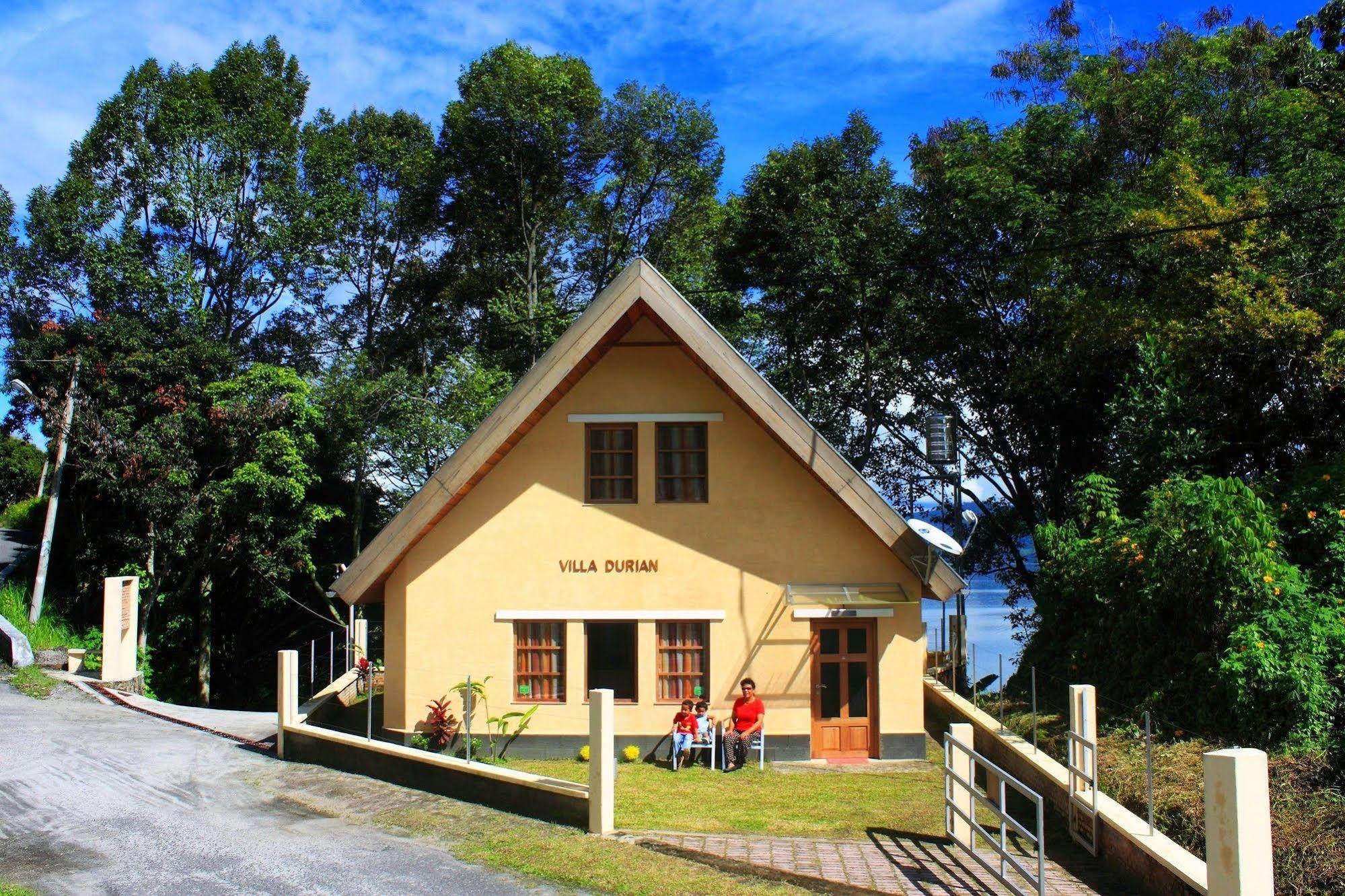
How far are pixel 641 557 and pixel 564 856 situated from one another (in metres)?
6.58

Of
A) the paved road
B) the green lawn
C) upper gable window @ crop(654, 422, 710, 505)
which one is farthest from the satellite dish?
the paved road

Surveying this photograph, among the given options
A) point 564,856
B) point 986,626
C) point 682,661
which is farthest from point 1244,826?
point 986,626

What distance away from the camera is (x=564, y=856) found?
399 inches

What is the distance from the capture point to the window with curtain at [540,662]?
53.4 ft

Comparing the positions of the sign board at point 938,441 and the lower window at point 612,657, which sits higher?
the sign board at point 938,441

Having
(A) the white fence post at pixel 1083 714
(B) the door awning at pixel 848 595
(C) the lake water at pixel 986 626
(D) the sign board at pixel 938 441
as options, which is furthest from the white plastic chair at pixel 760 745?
(D) the sign board at pixel 938 441

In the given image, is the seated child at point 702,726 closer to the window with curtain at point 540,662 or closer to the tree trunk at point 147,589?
the window with curtain at point 540,662

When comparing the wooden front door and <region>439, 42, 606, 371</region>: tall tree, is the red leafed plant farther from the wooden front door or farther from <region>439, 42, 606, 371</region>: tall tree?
<region>439, 42, 606, 371</region>: tall tree

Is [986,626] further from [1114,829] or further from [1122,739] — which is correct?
[1114,829]

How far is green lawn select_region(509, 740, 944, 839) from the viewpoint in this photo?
11797 millimetres

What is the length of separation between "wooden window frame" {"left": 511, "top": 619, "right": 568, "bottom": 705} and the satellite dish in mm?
5396

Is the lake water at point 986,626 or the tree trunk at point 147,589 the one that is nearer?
the lake water at point 986,626

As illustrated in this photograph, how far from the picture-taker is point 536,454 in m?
16.5

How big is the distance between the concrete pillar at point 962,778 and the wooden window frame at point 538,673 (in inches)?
266
